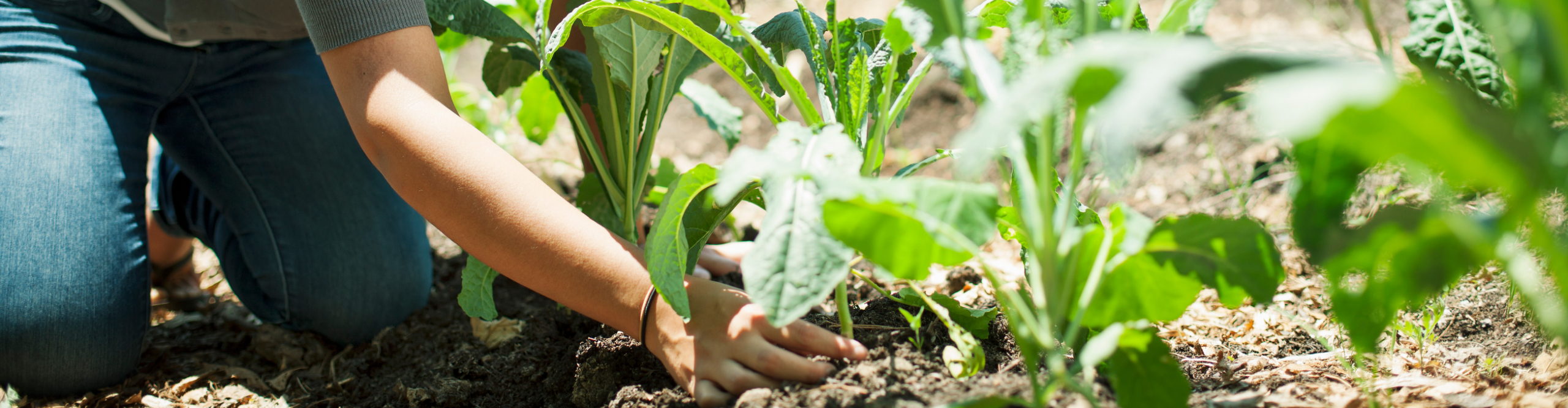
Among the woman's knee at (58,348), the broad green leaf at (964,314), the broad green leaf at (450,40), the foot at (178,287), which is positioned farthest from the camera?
the broad green leaf at (450,40)

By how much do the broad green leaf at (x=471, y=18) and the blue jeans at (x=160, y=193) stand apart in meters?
0.60

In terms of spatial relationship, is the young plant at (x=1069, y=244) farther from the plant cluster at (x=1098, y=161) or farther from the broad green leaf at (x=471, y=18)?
the broad green leaf at (x=471, y=18)

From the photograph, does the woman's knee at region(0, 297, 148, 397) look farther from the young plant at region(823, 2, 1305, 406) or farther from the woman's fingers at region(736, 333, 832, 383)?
the young plant at region(823, 2, 1305, 406)

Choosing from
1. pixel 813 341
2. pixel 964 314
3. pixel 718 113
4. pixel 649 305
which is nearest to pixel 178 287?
pixel 718 113

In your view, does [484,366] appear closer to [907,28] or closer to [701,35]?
[701,35]

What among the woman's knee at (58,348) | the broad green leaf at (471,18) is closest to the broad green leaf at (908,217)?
the broad green leaf at (471,18)

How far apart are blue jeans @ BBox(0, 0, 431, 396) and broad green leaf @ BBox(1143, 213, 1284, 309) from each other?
147 centimetres

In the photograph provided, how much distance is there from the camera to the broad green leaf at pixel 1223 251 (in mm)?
685

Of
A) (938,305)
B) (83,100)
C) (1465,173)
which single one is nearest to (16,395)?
(83,100)

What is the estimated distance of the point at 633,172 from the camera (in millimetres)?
1305

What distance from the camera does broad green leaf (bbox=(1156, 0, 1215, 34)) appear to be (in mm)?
689

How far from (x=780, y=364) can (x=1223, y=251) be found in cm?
44

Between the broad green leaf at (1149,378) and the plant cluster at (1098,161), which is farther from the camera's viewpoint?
the broad green leaf at (1149,378)

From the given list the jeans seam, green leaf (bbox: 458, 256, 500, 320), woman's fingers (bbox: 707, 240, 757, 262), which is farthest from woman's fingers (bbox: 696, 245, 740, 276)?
the jeans seam
